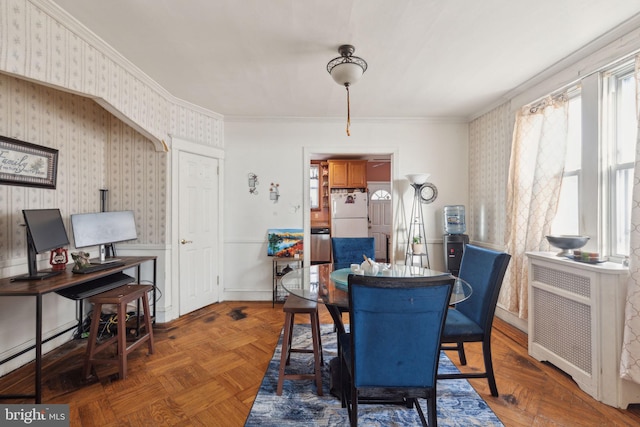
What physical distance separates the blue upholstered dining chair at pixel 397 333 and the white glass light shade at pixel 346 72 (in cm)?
166

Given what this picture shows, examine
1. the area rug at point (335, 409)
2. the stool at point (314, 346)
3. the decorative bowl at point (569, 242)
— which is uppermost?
the decorative bowl at point (569, 242)

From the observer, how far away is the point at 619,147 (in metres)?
2.08

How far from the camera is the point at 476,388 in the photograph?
6.38 feet

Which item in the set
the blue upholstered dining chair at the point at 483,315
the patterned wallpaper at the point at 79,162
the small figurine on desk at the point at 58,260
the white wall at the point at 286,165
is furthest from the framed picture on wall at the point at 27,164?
the blue upholstered dining chair at the point at 483,315

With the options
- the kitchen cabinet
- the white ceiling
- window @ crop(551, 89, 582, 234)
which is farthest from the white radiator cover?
the kitchen cabinet

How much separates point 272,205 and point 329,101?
5.13ft

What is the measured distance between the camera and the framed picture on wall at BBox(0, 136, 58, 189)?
2.07m

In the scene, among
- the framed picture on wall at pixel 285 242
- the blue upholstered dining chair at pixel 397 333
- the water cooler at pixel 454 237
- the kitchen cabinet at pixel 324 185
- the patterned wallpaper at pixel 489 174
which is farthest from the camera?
the kitchen cabinet at pixel 324 185

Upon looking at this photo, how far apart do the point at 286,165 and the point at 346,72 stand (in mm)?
1870

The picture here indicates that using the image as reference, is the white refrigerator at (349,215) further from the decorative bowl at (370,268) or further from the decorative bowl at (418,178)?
the decorative bowl at (370,268)

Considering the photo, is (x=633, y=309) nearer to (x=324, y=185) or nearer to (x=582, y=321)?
(x=582, y=321)

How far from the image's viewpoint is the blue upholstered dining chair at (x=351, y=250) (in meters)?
2.89

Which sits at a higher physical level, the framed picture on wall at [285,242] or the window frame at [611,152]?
the window frame at [611,152]

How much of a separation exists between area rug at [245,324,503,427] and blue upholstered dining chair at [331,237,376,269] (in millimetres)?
1137
